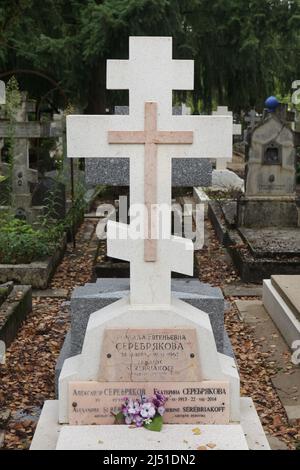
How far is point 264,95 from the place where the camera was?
17.2 m

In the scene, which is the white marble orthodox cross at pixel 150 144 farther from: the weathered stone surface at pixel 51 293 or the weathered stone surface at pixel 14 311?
the weathered stone surface at pixel 51 293

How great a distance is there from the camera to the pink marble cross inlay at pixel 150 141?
12.6 ft

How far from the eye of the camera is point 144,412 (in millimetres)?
3629

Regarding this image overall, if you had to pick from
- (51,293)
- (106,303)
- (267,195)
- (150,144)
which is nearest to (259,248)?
(267,195)

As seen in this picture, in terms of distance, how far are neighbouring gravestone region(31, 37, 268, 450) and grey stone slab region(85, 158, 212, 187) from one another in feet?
9.75

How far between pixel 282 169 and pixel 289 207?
651mm

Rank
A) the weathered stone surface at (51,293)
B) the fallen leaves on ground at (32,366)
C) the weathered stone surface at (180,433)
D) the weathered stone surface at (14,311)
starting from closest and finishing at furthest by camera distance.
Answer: the weathered stone surface at (180,433) < the fallen leaves on ground at (32,366) < the weathered stone surface at (14,311) < the weathered stone surface at (51,293)

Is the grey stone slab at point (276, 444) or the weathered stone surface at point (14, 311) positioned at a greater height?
the weathered stone surface at point (14, 311)

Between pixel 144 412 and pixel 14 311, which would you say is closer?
pixel 144 412

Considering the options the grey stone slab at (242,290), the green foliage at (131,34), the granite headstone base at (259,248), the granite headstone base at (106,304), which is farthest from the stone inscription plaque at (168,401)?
the green foliage at (131,34)

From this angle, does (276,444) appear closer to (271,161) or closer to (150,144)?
(150,144)

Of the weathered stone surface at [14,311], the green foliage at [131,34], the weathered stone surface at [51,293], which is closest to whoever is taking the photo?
the weathered stone surface at [14,311]

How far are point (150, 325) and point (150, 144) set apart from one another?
101 centimetres

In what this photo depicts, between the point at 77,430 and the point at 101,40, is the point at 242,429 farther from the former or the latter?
the point at 101,40
